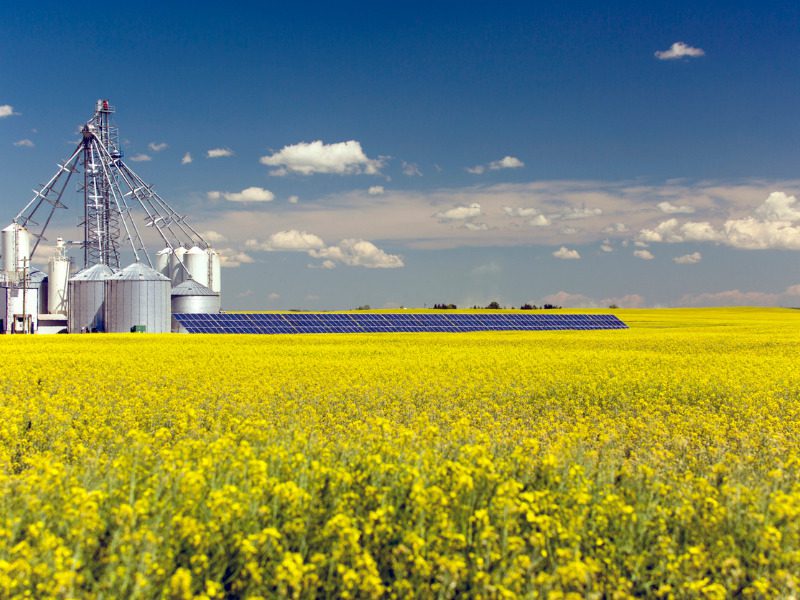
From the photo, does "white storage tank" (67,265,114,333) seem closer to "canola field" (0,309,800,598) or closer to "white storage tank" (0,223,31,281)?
"white storage tank" (0,223,31,281)

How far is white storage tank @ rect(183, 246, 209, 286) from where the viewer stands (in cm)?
7831

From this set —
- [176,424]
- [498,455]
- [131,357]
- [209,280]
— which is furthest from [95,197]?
[498,455]

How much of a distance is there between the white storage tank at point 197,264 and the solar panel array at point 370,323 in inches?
739

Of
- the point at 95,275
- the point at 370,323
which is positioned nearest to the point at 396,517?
the point at 370,323

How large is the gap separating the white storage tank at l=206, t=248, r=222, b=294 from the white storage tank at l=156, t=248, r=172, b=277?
453 cm

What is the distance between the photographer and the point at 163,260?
7962 centimetres

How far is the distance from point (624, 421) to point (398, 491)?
303 inches

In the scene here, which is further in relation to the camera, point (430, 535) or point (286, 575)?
point (430, 535)

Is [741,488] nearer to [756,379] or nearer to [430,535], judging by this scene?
[430,535]

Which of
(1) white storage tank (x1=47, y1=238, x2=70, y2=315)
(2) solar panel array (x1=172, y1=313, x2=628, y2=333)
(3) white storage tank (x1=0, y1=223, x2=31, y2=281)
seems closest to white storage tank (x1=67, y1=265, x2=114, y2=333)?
(2) solar panel array (x1=172, y1=313, x2=628, y2=333)

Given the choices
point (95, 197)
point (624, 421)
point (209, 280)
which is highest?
point (95, 197)

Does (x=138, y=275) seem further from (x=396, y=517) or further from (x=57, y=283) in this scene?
(x=396, y=517)

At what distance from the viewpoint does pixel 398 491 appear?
6551 millimetres

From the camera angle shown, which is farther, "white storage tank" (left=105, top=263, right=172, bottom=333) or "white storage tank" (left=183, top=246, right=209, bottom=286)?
"white storage tank" (left=183, top=246, right=209, bottom=286)
